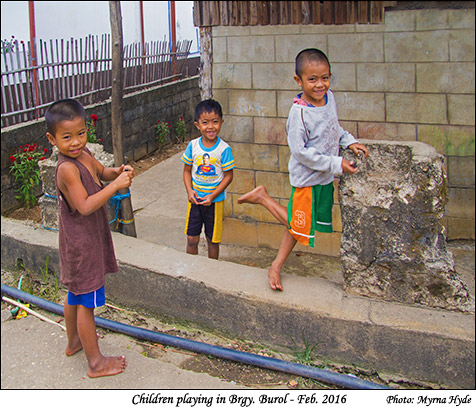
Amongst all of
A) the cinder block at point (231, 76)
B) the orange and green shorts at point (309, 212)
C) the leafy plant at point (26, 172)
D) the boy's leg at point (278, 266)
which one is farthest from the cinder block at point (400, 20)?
the leafy plant at point (26, 172)

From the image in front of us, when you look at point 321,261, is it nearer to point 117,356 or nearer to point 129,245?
point 129,245

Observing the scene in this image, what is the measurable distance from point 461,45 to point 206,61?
220 cm

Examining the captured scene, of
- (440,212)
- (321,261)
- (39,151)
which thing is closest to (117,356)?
(440,212)

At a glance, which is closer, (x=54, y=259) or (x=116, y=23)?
(x=54, y=259)

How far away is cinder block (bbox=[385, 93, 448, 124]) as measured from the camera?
4.72 m

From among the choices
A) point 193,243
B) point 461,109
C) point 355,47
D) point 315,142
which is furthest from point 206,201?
point 461,109

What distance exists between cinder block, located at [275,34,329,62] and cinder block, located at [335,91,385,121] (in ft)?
1.46

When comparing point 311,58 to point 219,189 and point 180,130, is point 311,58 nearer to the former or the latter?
point 219,189

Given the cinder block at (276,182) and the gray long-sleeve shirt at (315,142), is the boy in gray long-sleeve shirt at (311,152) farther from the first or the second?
the cinder block at (276,182)

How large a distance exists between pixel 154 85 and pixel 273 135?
17.9 feet

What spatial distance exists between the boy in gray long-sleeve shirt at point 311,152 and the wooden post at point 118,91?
1.58 m

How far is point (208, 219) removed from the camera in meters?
4.39

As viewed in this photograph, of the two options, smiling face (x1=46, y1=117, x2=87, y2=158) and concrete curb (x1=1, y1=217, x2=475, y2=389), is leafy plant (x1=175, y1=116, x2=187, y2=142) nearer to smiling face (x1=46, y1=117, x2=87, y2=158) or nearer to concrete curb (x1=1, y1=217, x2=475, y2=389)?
concrete curb (x1=1, y1=217, x2=475, y2=389)

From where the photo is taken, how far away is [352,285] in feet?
11.2
